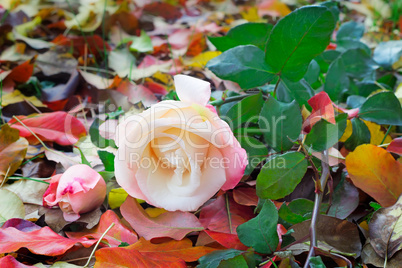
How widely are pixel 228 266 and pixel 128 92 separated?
0.46 meters

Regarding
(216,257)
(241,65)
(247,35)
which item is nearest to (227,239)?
(216,257)

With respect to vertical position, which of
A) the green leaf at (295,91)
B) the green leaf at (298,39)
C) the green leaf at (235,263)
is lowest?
the green leaf at (235,263)

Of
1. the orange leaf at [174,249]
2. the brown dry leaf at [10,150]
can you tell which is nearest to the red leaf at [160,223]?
the orange leaf at [174,249]

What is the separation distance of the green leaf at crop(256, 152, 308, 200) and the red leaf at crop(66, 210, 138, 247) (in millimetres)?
169

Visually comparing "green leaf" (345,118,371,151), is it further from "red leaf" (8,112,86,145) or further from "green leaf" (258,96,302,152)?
"red leaf" (8,112,86,145)

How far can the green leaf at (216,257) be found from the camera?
40 centimetres

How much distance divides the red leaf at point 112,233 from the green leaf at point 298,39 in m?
0.30

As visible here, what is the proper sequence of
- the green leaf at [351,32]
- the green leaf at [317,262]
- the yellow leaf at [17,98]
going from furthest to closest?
the green leaf at [351,32] → the yellow leaf at [17,98] → the green leaf at [317,262]

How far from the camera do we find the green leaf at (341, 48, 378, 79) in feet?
2.50

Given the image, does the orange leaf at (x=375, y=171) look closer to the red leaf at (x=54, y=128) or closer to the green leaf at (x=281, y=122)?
the green leaf at (x=281, y=122)

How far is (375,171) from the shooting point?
1.59ft

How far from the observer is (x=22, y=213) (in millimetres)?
500

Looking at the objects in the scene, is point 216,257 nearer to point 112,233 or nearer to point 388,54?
point 112,233

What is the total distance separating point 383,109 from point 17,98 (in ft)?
2.22
